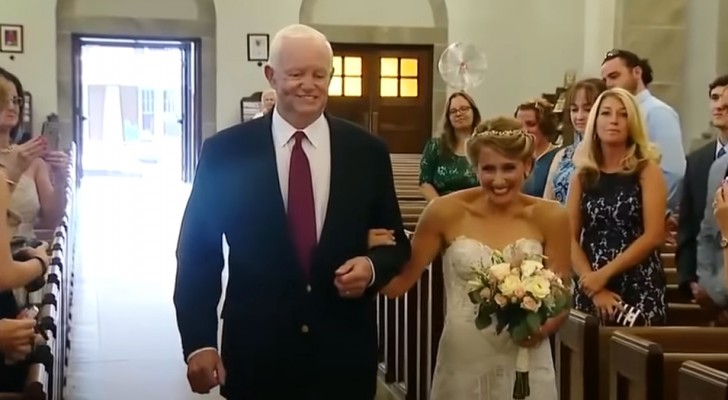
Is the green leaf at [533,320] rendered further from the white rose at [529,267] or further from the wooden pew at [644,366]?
the wooden pew at [644,366]

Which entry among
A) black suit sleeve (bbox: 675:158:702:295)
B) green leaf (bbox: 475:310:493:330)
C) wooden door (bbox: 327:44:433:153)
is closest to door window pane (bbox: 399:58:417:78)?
wooden door (bbox: 327:44:433:153)

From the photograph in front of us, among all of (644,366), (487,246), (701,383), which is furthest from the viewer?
(487,246)

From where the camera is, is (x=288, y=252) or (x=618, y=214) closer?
(x=288, y=252)

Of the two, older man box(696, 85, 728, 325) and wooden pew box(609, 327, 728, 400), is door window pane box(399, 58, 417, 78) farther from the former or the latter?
wooden pew box(609, 327, 728, 400)

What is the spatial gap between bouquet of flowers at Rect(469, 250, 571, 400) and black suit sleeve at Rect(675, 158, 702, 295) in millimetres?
1411

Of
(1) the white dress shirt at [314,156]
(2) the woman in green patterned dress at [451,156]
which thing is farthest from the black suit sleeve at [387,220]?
(2) the woman in green patterned dress at [451,156]

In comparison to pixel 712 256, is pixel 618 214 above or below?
above

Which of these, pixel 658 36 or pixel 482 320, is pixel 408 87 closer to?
pixel 658 36

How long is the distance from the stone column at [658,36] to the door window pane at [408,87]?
14.8ft

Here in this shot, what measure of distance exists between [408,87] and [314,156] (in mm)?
12086

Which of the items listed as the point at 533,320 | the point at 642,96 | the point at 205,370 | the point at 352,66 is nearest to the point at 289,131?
the point at 205,370

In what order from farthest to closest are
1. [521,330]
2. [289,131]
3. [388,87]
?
[388,87], [521,330], [289,131]

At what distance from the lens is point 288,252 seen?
228 centimetres

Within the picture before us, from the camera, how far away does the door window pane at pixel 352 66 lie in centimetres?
1409
